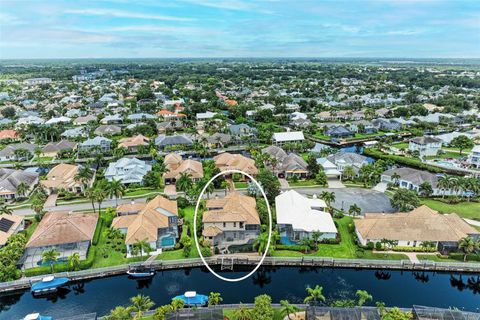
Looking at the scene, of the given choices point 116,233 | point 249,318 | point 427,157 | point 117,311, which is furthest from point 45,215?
point 427,157

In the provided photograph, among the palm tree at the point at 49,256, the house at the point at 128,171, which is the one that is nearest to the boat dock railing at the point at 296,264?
the palm tree at the point at 49,256

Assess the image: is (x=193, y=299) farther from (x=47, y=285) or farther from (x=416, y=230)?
(x=416, y=230)

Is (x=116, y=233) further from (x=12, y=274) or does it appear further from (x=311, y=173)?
(x=311, y=173)

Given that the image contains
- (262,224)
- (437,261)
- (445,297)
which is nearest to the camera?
(445,297)

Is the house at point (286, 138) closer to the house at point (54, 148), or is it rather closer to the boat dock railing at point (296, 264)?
the house at point (54, 148)

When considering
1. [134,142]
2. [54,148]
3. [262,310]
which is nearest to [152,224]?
[262,310]

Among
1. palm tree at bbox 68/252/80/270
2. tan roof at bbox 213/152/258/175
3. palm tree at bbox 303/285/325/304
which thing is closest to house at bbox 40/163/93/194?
palm tree at bbox 68/252/80/270
